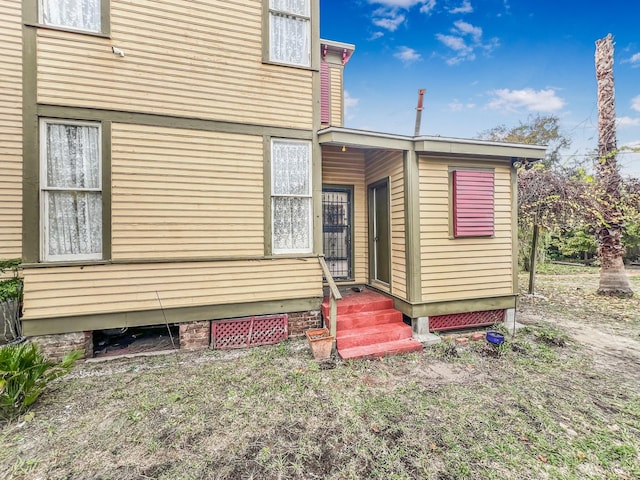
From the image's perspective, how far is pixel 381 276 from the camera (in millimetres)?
5512

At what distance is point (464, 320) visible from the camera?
4.91 meters

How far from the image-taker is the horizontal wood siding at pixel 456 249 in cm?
463

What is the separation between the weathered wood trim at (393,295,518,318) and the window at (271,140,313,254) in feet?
6.30

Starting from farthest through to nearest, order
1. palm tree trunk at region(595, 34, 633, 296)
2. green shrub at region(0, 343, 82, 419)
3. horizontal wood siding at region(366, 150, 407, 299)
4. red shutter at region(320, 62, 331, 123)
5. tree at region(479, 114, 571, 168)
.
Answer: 1. tree at region(479, 114, 571, 168)
2. palm tree trunk at region(595, 34, 633, 296)
3. red shutter at region(320, 62, 331, 123)
4. horizontal wood siding at region(366, 150, 407, 299)
5. green shrub at region(0, 343, 82, 419)

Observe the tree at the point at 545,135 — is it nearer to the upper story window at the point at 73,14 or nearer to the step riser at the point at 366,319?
the step riser at the point at 366,319

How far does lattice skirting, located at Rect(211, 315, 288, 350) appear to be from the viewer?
428cm

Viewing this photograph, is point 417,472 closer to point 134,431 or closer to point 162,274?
point 134,431

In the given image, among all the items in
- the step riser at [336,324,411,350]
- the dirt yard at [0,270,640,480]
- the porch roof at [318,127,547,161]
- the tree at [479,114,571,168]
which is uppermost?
the tree at [479,114,571,168]

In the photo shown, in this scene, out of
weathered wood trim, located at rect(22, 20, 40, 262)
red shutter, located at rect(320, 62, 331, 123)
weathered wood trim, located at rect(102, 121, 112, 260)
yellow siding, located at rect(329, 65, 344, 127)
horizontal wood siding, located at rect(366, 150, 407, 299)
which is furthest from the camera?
yellow siding, located at rect(329, 65, 344, 127)

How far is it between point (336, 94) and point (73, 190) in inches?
224

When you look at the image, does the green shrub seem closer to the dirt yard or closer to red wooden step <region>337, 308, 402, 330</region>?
the dirt yard

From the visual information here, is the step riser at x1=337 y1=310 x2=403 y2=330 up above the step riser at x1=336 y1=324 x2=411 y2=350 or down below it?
above

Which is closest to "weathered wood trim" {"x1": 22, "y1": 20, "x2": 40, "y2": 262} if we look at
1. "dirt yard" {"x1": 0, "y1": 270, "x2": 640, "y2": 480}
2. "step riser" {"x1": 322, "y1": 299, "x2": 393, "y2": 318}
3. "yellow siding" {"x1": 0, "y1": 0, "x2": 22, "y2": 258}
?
"yellow siding" {"x1": 0, "y1": 0, "x2": 22, "y2": 258}

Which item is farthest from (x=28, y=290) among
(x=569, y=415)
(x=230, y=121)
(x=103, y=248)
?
(x=569, y=415)
